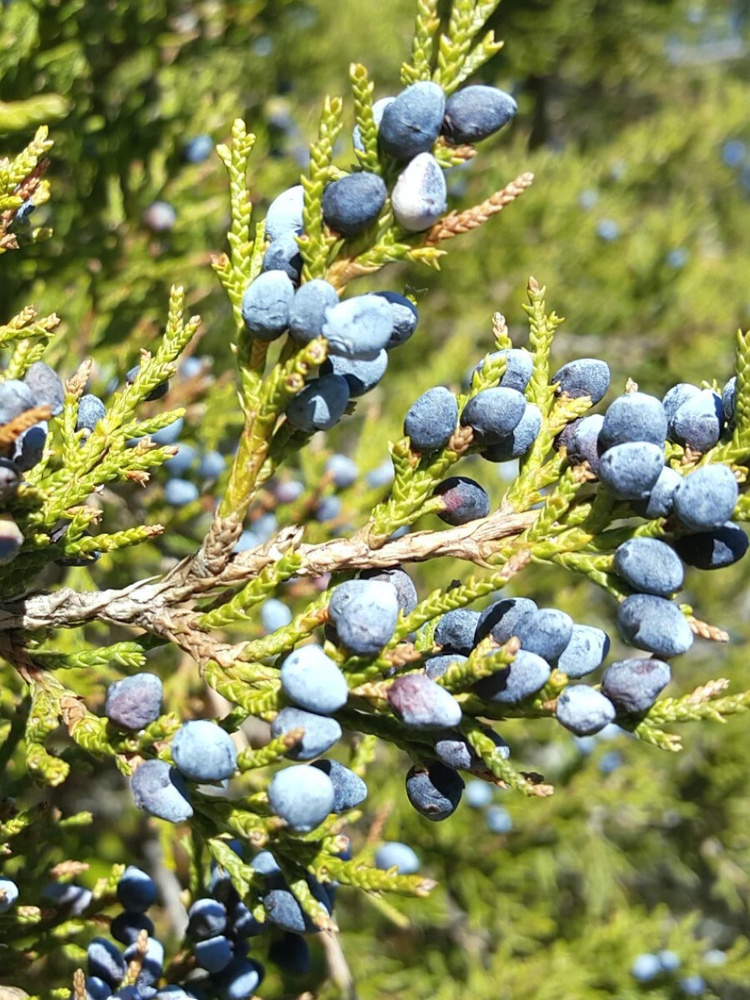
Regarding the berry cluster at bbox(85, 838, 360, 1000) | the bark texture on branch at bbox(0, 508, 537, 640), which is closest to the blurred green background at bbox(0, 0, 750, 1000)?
the berry cluster at bbox(85, 838, 360, 1000)

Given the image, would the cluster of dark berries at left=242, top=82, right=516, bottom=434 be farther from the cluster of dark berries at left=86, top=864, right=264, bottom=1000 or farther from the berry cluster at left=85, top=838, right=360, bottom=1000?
the cluster of dark berries at left=86, top=864, right=264, bottom=1000

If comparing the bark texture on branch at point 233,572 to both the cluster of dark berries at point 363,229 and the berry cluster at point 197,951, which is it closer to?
the cluster of dark berries at point 363,229

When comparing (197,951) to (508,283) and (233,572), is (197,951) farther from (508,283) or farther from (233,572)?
(508,283)

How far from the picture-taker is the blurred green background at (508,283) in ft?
7.68

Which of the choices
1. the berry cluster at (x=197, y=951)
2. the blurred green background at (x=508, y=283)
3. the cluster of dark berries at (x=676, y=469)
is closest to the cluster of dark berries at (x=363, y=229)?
the cluster of dark berries at (x=676, y=469)

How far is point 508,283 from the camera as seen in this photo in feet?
11.8

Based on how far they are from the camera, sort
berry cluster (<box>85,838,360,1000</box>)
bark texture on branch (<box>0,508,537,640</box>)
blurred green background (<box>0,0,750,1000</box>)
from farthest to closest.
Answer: blurred green background (<box>0,0,750,1000</box>) → berry cluster (<box>85,838,360,1000</box>) → bark texture on branch (<box>0,508,537,640</box>)

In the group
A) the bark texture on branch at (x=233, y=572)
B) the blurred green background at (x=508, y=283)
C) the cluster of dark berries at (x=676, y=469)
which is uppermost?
the cluster of dark berries at (x=676, y=469)

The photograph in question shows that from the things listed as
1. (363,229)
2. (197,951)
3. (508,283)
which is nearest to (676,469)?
(363,229)

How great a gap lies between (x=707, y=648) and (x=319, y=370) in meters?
3.42

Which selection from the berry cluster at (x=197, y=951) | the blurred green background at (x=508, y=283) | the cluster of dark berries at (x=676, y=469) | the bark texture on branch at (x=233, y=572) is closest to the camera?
the cluster of dark berries at (x=676, y=469)

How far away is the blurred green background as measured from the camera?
234cm

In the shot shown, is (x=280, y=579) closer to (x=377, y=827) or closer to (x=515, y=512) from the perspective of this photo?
(x=515, y=512)

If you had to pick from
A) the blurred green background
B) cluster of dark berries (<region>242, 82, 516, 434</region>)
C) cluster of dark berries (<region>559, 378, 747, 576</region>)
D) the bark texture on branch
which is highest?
cluster of dark berries (<region>242, 82, 516, 434</region>)
